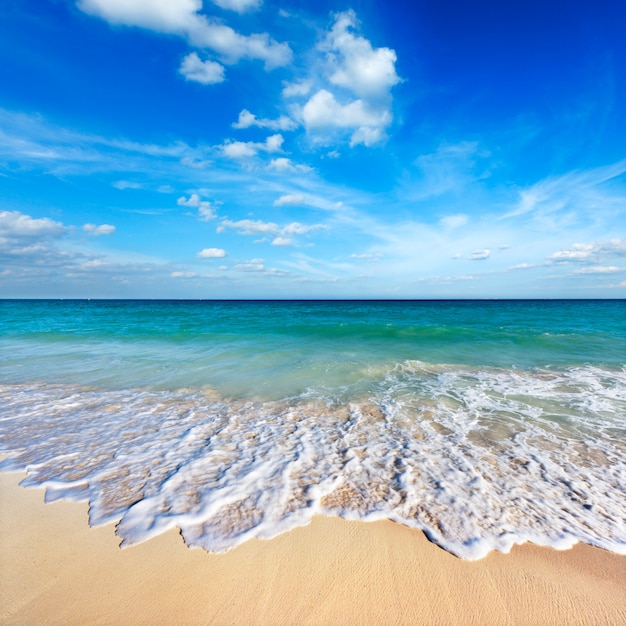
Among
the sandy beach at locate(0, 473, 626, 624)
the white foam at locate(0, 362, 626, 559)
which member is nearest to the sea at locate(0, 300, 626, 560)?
the white foam at locate(0, 362, 626, 559)

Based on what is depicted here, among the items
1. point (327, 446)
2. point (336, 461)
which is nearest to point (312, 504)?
point (336, 461)

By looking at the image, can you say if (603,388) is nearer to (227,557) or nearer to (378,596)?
(378,596)

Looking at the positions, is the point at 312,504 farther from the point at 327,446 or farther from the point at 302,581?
the point at 327,446

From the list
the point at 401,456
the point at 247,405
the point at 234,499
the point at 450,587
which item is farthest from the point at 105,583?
the point at 247,405

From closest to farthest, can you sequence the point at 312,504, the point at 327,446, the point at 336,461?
the point at 312,504, the point at 336,461, the point at 327,446

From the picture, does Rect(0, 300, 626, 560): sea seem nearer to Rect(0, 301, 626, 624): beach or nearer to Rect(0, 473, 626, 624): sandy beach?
Rect(0, 301, 626, 624): beach

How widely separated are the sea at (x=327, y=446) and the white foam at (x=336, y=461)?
0.02 metres

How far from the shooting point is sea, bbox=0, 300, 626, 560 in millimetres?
3195

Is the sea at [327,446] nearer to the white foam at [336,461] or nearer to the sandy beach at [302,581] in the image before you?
the white foam at [336,461]

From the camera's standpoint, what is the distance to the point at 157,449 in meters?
4.71

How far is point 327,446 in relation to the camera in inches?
191

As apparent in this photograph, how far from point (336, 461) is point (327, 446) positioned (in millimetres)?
476

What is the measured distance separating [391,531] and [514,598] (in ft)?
3.24

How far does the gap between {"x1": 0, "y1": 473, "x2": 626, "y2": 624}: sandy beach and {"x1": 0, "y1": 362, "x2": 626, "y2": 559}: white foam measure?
0.18 metres
